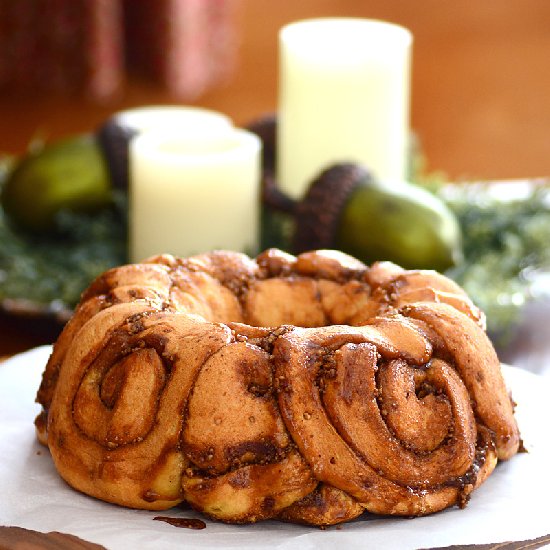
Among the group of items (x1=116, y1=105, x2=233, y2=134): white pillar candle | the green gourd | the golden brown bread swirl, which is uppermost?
the golden brown bread swirl

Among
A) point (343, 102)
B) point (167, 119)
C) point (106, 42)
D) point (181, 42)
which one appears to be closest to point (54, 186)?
point (167, 119)

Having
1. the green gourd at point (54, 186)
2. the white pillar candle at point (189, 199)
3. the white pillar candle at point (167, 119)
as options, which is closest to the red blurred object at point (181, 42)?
the white pillar candle at point (167, 119)

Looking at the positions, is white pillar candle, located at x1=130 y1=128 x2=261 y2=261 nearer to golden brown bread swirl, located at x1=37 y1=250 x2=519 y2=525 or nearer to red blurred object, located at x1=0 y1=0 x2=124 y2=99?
golden brown bread swirl, located at x1=37 y1=250 x2=519 y2=525

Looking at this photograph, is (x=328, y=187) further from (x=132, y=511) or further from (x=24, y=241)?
(x=132, y=511)

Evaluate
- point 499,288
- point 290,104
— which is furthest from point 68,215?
point 499,288

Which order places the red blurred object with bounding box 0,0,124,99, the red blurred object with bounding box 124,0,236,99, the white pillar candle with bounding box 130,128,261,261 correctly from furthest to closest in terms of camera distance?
the red blurred object with bounding box 124,0,236,99 < the red blurred object with bounding box 0,0,124,99 < the white pillar candle with bounding box 130,128,261,261

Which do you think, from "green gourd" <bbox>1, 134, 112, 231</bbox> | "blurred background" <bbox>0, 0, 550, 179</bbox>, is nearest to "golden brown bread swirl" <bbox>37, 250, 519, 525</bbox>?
"green gourd" <bbox>1, 134, 112, 231</bbox>

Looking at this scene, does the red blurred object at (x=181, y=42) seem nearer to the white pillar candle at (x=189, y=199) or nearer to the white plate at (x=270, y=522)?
the white pillar candle at (x=189, y=199)

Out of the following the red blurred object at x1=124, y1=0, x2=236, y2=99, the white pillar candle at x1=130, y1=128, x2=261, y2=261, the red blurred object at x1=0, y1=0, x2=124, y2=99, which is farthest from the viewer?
the red blurred object at x1=124, y1=0, x2=236, y2=99
